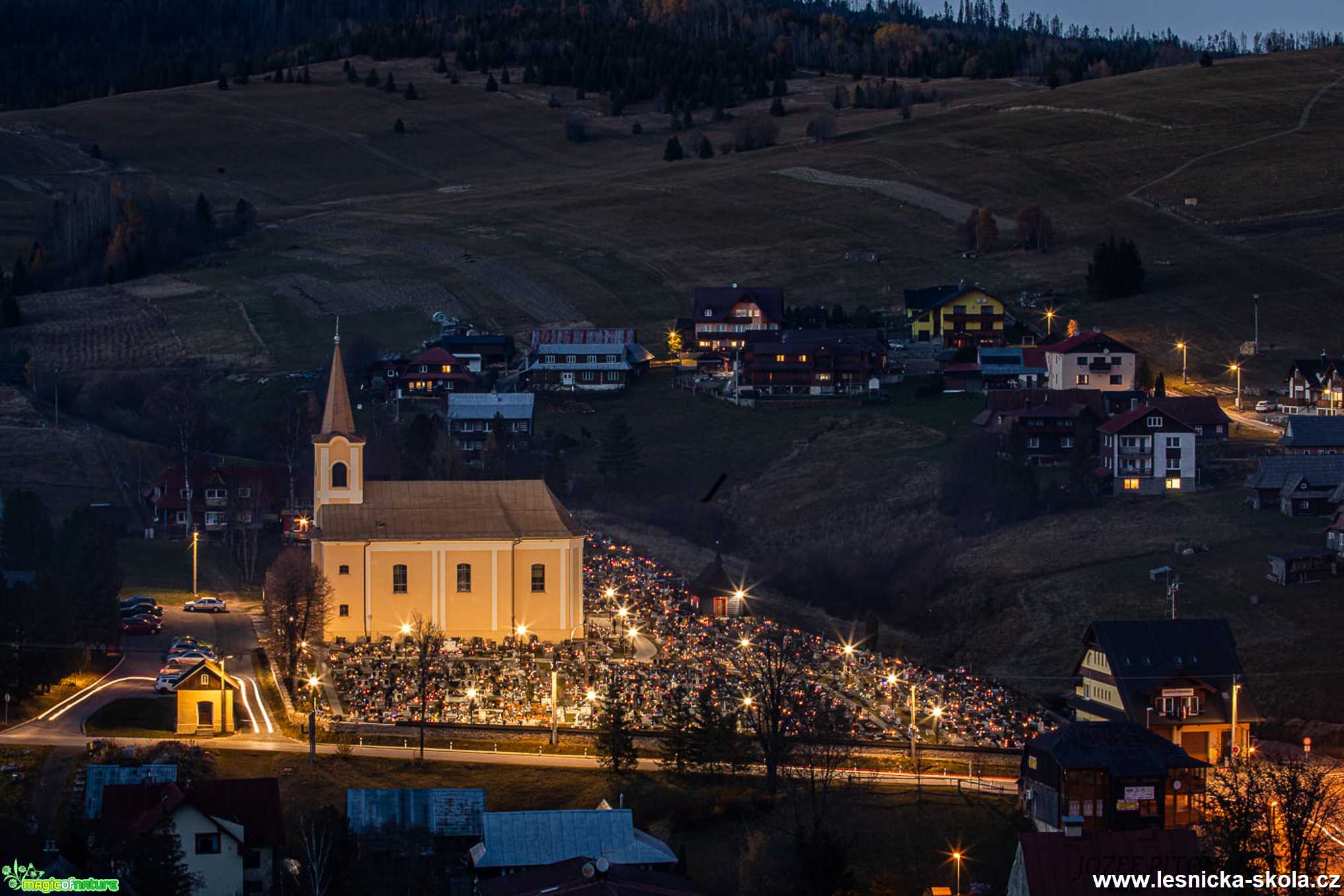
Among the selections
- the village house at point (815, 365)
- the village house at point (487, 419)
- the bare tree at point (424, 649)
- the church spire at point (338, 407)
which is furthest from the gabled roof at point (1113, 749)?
the village house at point (815, 365)

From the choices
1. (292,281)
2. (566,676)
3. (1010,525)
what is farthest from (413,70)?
(566,676)

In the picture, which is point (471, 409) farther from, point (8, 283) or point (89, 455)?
point (8, 283)

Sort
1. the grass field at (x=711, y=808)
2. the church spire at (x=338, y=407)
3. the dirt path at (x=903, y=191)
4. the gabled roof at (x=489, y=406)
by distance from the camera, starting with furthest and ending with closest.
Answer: the dirt path at (x=903, y=191)
the gabled roof at (x=489, y=406)
the church spire at (x=338, y=407)
the grass field at (x=711, y=808)

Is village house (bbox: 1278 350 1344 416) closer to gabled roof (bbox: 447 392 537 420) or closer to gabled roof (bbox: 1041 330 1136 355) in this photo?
gabled roof (bbox: 1041 330 1136 355)

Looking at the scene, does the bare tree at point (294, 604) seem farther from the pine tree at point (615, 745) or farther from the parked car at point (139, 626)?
the pine tree at point (615, 745)

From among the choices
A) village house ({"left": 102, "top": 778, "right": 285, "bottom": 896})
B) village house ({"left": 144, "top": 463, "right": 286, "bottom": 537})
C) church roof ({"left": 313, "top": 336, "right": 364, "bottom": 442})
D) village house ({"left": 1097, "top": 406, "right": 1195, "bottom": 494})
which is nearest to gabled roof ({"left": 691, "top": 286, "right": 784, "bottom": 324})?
village house ({"left": 144, "top": 463, "right": 286, "bottom": 537})

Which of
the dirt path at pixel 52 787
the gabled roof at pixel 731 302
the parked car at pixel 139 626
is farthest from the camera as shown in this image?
the gabled roof at pixel 731 302

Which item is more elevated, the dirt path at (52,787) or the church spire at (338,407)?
the church spire at (338,407)
